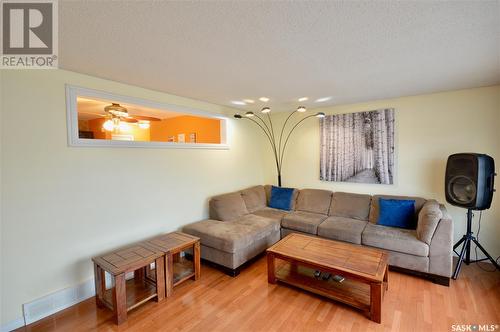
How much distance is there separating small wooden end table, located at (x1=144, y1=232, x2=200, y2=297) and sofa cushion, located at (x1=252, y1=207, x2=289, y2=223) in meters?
1.38

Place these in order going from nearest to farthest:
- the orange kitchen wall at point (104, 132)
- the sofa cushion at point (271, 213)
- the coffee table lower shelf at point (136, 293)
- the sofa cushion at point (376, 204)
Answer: the coffee table lower shelf at point (136, 293) → the sofa cushion at point (376, 204) → the sofa cushion at point (271, 213) → the orange kitchen wall at point (104, 132)

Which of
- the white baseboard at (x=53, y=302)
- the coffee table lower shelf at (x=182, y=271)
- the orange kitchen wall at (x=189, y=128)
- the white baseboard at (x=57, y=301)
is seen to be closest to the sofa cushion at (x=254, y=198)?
the orange kitchen wall at (x=189, y=128)

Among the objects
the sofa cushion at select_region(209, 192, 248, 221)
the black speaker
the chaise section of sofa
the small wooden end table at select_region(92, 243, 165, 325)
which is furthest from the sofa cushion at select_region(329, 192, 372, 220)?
the small wooden end table at select_region(92, 243, 165, 325)

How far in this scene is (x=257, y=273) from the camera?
2.80 meters

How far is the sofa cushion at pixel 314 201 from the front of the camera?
3.76 m

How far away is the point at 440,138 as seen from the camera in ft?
10.3

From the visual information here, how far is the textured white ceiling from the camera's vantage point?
131cm

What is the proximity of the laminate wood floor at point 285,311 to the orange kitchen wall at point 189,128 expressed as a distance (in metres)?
2.61

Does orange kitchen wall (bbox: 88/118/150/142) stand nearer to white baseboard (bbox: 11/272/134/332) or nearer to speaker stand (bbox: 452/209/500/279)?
white baseboard (bbox: 11/272/134/332)

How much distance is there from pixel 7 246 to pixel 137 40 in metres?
2.01

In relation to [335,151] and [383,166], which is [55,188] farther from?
[383,166]

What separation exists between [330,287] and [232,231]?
128 centimetres

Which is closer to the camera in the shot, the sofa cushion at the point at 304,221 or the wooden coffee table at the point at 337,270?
the wooden coffee table at the point at 337,270

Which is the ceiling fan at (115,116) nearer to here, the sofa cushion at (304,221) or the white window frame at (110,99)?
the white window frame at (110,99)
